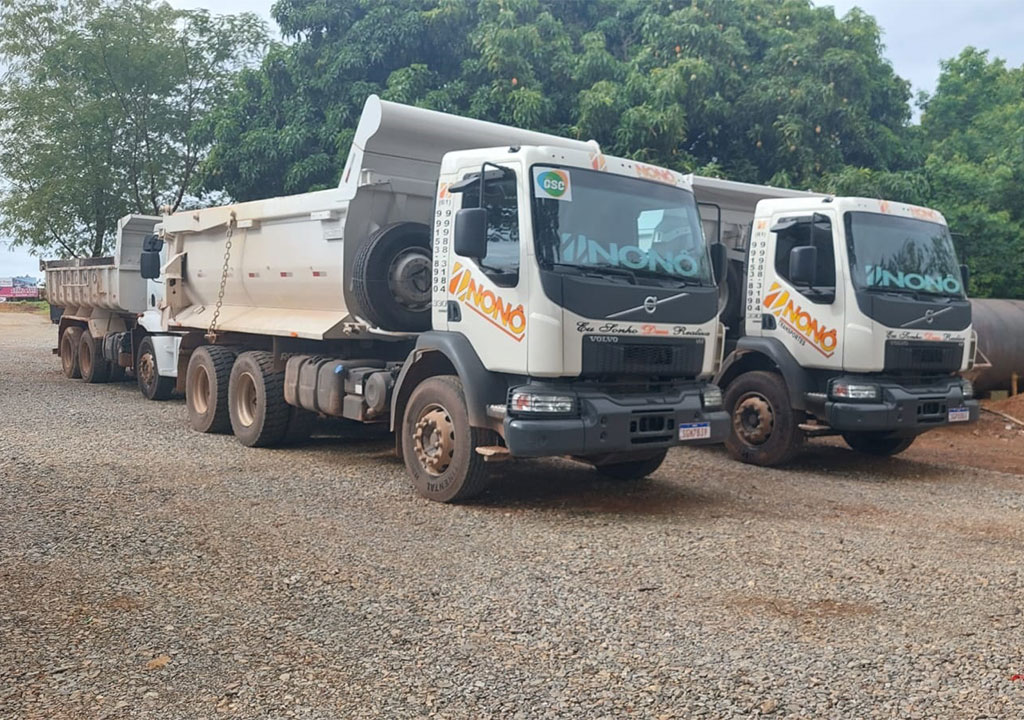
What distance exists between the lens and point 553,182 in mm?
6840

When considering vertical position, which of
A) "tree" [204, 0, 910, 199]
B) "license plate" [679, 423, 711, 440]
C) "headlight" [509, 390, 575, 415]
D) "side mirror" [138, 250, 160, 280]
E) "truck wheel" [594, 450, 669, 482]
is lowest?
"truck wheel" [594, 450, 669, 482]

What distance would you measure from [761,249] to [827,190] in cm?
733

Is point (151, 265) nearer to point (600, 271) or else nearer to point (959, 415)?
point (600, 271)

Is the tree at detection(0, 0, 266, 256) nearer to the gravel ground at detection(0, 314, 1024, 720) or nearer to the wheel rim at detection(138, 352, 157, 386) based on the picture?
the wheel rim at detection(138, 352, 157, 386)

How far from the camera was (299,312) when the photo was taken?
968cm

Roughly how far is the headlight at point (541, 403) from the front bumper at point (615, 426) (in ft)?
A: 0.18

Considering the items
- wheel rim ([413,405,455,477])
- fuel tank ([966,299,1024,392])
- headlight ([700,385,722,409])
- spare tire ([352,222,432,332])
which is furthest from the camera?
fuel tank ([966,299,1024,392])

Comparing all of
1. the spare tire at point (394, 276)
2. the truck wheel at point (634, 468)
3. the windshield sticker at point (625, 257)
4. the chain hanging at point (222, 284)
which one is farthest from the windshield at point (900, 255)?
the chain hanging at point (222, 284)

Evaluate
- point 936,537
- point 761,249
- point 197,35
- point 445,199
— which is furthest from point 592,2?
point 936,537

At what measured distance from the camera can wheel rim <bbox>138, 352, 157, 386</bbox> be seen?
14211 mm

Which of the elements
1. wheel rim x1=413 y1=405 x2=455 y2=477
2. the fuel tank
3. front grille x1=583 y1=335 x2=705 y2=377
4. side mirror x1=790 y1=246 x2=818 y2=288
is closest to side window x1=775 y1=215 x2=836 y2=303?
side mirror x1=790 y1=246 x2=818 y2=288

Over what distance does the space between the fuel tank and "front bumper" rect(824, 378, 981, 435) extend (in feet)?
16.2

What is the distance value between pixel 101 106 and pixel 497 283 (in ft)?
62.4

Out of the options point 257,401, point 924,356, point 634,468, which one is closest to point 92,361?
point 257,401
